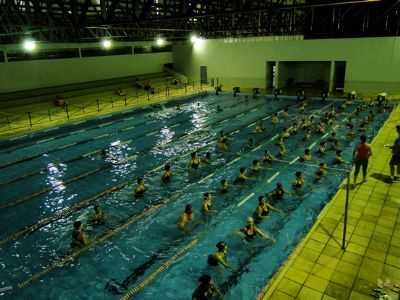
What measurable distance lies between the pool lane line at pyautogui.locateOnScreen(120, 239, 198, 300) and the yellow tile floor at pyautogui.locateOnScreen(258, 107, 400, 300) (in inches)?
96.9

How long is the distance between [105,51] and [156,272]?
78.8 ft

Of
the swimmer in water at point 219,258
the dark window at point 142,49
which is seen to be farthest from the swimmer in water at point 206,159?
the dark window at point 142,49

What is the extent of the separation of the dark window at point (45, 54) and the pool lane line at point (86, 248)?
57.1 feet

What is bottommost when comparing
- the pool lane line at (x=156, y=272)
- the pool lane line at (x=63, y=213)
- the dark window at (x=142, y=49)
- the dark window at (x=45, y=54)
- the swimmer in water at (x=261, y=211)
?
the pool lane line at (x=156, y=272)

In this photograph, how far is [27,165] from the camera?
43.4ft

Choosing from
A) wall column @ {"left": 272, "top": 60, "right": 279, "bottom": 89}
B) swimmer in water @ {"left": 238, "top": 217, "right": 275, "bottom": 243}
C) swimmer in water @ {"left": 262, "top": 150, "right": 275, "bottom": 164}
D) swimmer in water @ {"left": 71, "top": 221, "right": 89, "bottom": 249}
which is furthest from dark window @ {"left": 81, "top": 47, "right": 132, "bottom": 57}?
swimmer in water @ {"left": 238, "top": 217, "right": 275, "bottom": 243}

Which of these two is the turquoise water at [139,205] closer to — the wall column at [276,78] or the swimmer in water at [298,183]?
the swimmer in water at [298,183]

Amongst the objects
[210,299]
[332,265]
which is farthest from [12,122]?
[332,265]

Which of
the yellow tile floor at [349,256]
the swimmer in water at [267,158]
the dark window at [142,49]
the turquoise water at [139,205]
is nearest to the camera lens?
the yellow tile floor at [349,256]

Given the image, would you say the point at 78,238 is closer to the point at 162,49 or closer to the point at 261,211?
the point at 261,211

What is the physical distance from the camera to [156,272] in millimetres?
7070

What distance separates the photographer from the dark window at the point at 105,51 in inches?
1027

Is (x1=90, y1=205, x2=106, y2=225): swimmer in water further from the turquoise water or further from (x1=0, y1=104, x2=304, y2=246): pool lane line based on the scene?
(x1=0, y1=104, x2=304, y2=246): pool lane line

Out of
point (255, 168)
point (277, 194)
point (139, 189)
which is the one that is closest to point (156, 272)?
point (139, 189)
